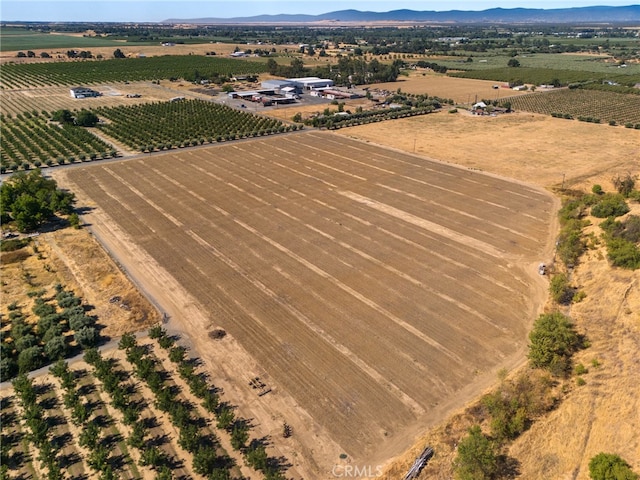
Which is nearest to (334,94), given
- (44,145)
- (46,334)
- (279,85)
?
(279,85)

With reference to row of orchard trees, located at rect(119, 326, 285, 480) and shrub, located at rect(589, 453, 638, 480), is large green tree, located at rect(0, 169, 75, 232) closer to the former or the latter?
row of orchard trees, located at rect(119, 326, 285, 480)

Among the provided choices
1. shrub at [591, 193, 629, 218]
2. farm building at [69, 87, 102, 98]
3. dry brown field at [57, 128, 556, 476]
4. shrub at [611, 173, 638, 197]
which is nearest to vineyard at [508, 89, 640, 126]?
shrub at [611, 173, 638, 197]

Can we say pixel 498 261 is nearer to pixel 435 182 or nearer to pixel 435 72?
pixel 435 182

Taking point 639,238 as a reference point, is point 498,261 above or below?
below

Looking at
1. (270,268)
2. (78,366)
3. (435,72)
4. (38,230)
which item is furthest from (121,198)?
(435,72)

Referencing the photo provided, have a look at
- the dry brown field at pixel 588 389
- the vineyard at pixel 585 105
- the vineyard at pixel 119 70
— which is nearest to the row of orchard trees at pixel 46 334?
the dry brown field at pixel 588 389

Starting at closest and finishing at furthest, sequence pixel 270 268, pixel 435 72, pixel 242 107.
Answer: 1. pixel 270 268
2. pixel 242 107
3. pixel 435 72

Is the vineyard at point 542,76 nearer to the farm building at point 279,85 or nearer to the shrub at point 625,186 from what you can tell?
the farm building at point 279,85
